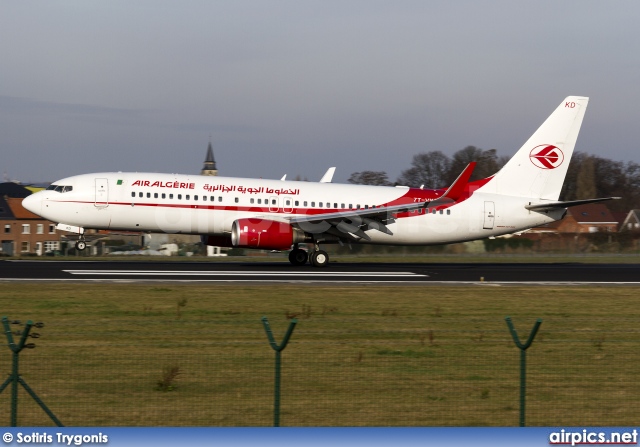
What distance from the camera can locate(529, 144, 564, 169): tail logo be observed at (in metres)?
39.6

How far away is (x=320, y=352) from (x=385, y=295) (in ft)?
32.9

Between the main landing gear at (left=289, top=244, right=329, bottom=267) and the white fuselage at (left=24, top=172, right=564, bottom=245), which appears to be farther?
the main landing gear at (left=289, top=244, right=329, bottom=267)

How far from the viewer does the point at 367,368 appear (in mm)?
13703

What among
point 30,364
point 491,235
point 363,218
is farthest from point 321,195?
point 30,364

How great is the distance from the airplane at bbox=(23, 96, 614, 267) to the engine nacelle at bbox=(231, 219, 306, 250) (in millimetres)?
39

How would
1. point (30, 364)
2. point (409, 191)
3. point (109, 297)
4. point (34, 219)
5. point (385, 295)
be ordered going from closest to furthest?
→ point (30, 364)
point (109, 297)
point (385, 295)
point (409, 191)
point (34, 219)

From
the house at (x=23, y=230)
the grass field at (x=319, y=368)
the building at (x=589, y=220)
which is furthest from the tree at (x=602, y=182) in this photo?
the grass field at (x=319, y=368)

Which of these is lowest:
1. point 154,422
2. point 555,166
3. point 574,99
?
point 154,422

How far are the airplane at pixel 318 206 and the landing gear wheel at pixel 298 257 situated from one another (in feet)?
0.14

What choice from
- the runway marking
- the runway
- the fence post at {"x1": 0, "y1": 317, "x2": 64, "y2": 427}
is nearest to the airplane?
the runway

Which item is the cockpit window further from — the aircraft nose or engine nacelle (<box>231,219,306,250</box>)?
engine nacelle (<box>231,219,306,250</box>)

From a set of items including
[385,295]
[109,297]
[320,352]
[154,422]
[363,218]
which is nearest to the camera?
[154,422]

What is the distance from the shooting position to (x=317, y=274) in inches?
1292

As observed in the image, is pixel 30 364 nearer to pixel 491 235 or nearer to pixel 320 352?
pixel 320 352
